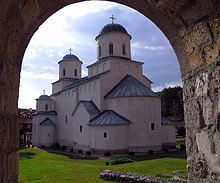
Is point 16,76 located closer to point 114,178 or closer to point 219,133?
point 219,133

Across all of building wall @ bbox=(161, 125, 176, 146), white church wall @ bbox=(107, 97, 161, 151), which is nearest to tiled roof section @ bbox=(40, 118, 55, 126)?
white church wall @ bbox=(107, 97, 161, 151)

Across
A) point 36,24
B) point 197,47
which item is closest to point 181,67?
point 197,47

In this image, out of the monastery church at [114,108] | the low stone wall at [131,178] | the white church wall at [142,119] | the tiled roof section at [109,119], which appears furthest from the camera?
the white church wall at [142,119]

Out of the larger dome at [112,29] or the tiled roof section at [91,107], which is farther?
the larger dome at [112,29]

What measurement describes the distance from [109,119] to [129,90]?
343 cm

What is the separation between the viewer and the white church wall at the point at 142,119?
69.2 feet

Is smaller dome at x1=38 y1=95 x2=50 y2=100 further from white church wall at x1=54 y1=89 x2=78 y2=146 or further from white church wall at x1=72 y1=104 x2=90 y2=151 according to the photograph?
white church wall at x1=72 y1=104 x2=90 y2=151

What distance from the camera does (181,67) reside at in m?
2.52

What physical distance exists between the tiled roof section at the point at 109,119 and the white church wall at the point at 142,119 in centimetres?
56

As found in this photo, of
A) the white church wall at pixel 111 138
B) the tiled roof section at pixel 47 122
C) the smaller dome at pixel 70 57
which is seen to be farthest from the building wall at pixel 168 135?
the smaller dome at pixel 70 57

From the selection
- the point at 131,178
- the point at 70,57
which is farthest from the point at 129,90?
the point at 70,57

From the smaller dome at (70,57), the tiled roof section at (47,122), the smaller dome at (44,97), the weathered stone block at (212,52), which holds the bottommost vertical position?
the tiled roof section at (47,122)

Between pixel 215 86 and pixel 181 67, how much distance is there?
63 centimetres

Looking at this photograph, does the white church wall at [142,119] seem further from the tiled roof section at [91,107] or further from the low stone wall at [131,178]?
the low stone wall at [131,178]
